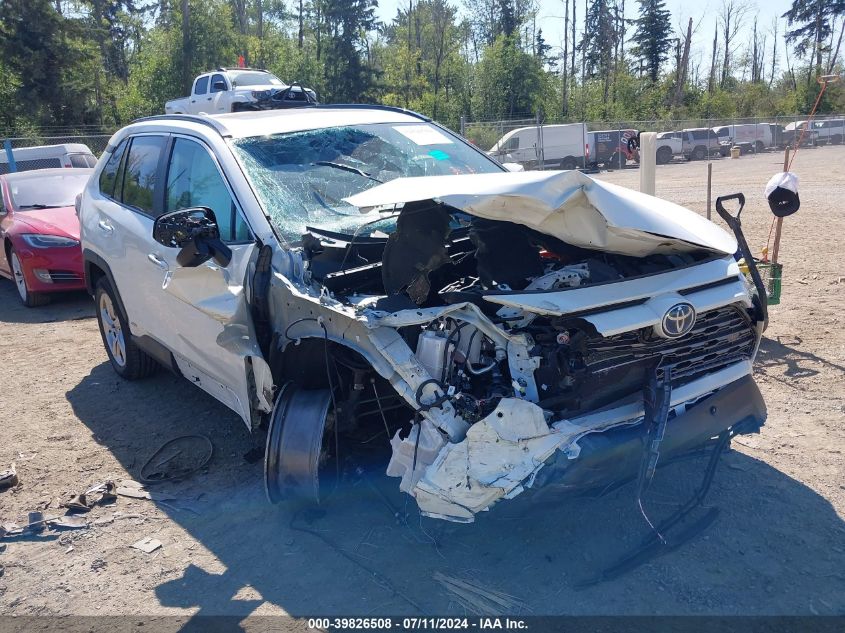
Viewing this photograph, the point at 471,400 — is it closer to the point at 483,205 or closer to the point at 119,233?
the point at 483,205

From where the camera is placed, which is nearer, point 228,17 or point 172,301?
point 172,301

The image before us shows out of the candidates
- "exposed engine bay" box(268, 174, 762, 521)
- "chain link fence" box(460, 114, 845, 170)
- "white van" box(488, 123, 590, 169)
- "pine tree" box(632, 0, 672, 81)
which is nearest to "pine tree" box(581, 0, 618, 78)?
"pine tree" box(632, 0, 672, 81)

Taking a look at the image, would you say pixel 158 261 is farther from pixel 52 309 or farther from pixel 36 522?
pixel 52 309

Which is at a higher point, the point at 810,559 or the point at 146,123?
the point at 146,123

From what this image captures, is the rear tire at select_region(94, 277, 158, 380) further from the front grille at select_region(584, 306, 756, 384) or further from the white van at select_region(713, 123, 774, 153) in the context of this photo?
the white van at select_region(713, 123, 774, 153)

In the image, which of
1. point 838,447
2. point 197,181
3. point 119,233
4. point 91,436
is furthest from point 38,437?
point 838,447

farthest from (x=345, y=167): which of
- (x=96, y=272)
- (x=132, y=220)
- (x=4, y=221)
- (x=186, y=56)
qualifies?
(x=186, y=56)

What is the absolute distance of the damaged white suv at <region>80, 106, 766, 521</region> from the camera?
2.99 meters

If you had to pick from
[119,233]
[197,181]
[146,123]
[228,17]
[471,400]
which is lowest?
[471,400]

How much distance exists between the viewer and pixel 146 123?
5.36m

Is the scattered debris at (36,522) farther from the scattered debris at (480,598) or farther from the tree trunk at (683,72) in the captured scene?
the tree trunk at (683,72)

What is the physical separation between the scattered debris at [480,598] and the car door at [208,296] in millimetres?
1391

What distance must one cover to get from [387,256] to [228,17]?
4184 cm

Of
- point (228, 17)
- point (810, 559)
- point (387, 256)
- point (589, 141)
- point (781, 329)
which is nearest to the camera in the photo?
point (810, 559)
